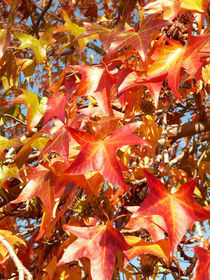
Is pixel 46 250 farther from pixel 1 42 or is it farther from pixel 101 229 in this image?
pixel 1 42

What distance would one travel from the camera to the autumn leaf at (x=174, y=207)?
81 cm

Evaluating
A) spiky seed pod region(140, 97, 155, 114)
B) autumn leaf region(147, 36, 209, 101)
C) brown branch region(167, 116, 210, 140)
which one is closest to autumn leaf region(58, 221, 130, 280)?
autumn leaf region(147, 36, 209, 101)

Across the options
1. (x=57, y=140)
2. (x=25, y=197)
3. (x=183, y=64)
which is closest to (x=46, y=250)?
(x=25, y=197)

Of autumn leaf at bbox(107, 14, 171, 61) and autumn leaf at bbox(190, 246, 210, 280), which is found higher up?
autumn leaf at bbox(107, 14, 171, 61)

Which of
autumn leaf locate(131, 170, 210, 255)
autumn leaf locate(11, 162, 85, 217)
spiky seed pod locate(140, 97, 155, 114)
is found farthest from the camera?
spiky seed pod locate(140, 97, 155, 114)

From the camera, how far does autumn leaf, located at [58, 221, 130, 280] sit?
0.82 m

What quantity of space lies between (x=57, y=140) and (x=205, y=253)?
1.54ft

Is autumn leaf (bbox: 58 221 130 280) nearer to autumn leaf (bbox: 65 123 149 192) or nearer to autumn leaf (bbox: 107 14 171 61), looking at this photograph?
autumn leaf (bbox: 65 123 149 192)

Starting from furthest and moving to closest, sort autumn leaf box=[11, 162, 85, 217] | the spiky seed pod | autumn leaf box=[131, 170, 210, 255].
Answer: the spiky seed pod → autumn leaf box=[11, 162, 85, 217] → autumn leaf box=[131, 170, 210, 255]

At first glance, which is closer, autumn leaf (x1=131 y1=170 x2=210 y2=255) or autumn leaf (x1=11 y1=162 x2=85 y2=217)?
autumn leaf (x1=131 y1=170 x2=210 y2=255)

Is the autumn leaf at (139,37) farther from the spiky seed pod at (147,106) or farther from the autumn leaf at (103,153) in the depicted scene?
the spiky seed pod at (147,106)

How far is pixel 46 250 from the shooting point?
143 centimetres

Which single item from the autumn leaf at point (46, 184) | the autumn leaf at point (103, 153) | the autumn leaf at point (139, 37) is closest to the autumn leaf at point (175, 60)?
the autumn leaf at point (139, 37)

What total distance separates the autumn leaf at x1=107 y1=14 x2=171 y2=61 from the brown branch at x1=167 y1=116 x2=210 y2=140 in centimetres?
65
